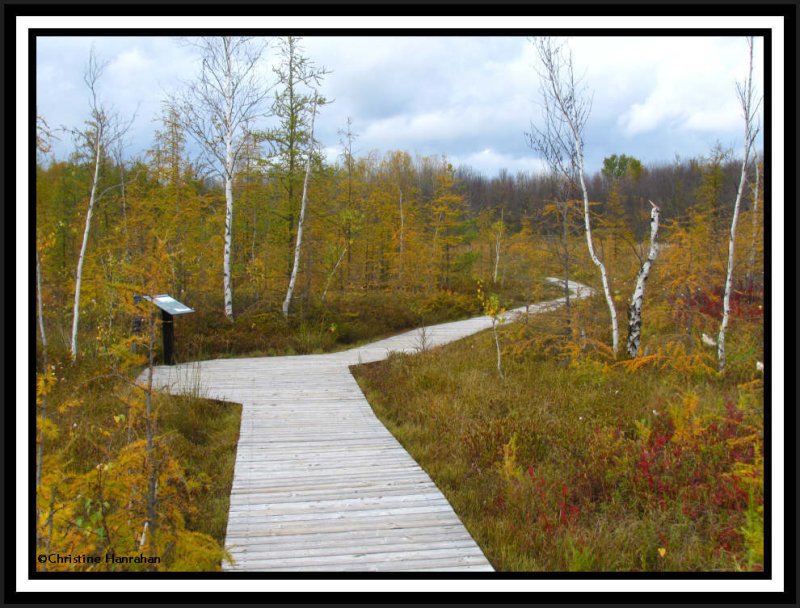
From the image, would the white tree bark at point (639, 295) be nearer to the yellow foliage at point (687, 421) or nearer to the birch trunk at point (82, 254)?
the yellow foliage at point (687, 421)

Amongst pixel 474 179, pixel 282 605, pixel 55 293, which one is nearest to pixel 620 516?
pixel 282 605

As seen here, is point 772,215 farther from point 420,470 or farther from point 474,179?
point 474,179

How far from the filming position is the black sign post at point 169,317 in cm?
867

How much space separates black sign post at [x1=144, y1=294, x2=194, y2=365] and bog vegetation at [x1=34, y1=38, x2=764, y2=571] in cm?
41

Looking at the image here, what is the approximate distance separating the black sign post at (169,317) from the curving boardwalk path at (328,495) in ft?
4.89

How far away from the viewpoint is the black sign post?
8672mm

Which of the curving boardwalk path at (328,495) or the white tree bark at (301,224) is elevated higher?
the white tree bark at (301,224)

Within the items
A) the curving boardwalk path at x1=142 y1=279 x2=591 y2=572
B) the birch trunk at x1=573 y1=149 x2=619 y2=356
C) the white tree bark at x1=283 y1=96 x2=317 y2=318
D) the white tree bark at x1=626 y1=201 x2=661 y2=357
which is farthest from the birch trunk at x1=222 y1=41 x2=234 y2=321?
the white tree bark at x1=626 y1=201 x2=661 y2=357

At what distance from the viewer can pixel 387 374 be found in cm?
854

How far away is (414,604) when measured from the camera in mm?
2443

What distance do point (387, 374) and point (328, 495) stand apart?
437 centimetres

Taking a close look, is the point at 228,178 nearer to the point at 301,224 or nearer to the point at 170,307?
the point at 301,224

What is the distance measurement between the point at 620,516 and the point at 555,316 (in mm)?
6877

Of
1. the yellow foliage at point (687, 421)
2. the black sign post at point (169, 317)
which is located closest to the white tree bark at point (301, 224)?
the black sign post at point (169, 317)
